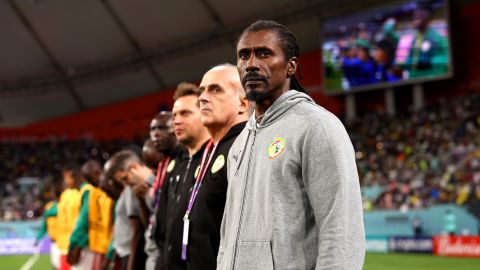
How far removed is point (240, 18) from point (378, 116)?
7.79 m

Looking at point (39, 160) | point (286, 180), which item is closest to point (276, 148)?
point (286, 180)

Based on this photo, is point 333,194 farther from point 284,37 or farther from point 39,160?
point 39,160

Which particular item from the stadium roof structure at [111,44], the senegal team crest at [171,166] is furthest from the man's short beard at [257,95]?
the stadium roof structure at [111,44]

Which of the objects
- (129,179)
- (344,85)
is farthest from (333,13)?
(129,179)

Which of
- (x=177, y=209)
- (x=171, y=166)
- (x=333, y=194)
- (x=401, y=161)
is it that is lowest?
(x=333, y=194)

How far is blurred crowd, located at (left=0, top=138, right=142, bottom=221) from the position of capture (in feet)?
91.7

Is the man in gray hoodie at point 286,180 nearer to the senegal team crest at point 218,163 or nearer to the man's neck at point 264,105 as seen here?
the man's neck at point 264,105

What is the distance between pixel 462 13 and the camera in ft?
79.0

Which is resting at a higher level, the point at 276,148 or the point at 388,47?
the point at 388,47

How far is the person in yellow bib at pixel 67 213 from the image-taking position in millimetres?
8297

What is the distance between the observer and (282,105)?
2430 mm

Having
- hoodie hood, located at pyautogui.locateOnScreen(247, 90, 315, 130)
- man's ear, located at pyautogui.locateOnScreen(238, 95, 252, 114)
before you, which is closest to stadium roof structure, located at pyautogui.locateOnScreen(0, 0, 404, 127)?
man's ear, located at pyautogui.locateOnScreen(238, 95, 252, 114)

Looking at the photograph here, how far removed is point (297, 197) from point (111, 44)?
29593 millimetres

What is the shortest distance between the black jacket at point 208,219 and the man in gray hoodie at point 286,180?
784mm
